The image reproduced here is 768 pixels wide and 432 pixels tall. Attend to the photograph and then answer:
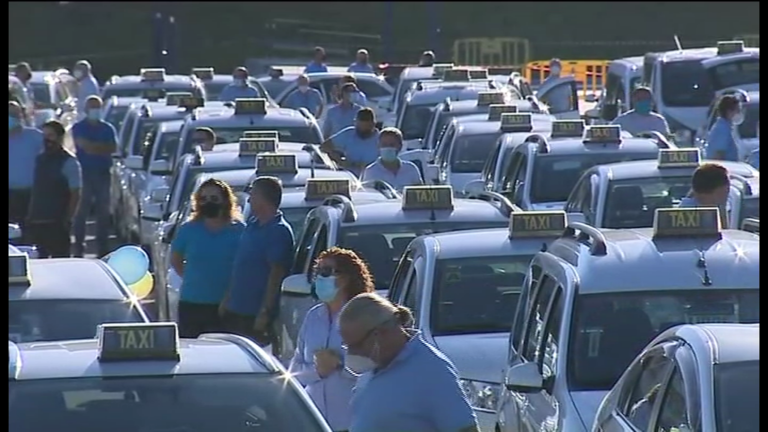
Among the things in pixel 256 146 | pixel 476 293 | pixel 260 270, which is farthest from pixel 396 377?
pixel 256 146

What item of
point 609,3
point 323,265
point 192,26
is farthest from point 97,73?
point 323,265

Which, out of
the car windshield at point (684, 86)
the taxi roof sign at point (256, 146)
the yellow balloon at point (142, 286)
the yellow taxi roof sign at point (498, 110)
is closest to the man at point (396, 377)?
the yellow balloon at point (142, 286)

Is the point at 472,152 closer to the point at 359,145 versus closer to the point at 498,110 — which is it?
the point at 498,110

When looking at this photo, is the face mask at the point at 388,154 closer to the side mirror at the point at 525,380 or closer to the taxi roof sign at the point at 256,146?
the taxi roof sign at the point at 256,146

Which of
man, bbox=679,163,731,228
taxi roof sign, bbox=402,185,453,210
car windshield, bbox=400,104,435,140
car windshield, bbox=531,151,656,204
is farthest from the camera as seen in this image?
car windshield, bbox=400,104,435,140

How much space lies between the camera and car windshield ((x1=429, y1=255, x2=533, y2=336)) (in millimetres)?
10031

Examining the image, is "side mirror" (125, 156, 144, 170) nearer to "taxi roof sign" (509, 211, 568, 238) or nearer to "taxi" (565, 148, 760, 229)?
"taxi" (565, 148, 760, 229)

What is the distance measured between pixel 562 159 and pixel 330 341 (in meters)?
7.68

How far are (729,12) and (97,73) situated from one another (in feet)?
61.0

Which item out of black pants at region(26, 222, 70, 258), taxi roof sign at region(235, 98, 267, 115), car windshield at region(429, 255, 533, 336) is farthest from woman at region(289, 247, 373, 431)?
taxi roof sign at region(235, 98, 267, 115)

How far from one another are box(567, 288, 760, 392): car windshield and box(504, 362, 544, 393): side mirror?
202 millimetres

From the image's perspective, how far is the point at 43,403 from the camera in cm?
646

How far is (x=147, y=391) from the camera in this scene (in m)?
6.51

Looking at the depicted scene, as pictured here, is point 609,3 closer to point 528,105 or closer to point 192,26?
point 192,26
